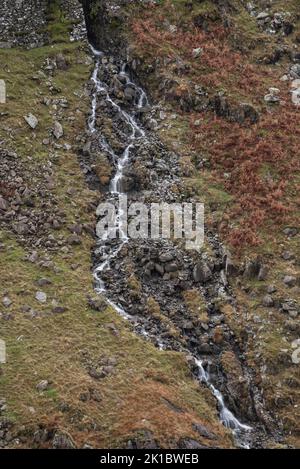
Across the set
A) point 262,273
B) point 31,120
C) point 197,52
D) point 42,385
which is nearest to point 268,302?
point 262,273

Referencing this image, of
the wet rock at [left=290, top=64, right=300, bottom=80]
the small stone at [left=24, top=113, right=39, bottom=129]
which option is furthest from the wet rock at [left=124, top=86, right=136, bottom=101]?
the wet rock at [left=290, top=64, right=300, bottom=80]

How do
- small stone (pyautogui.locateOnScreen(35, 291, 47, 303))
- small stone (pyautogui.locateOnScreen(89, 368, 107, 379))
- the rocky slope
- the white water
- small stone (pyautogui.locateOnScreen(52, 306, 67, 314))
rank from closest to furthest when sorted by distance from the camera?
1. the rocky slope
2. small stone (pyautogui.locateOnScreen(89, 368, 107, 379))
3. the white water
4. small stone (pyautogui.locateOnScreen(52, 306, 67, 314))
5. small stone (pyautogui.locateOnScreen(35, 291, 47, 303))

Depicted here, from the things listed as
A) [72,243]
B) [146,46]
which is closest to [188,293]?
[72,243]

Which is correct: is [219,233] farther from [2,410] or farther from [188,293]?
[2,410]

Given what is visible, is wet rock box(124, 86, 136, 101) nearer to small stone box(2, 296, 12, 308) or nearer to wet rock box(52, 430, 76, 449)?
small stone box(2, 296, 12, 308)

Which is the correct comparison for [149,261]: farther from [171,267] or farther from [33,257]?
[33,257]

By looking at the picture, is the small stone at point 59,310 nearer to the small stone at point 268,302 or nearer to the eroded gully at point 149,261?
the eroded gully at point 149,261
